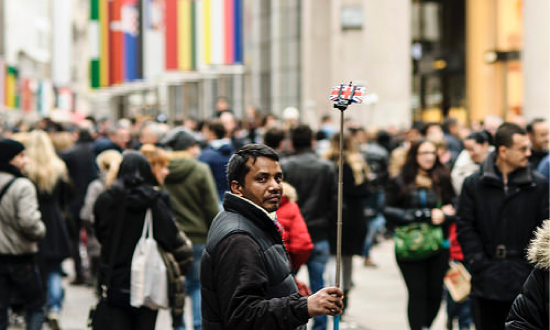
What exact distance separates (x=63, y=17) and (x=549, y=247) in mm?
52137

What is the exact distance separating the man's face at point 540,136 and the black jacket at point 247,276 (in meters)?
5.50

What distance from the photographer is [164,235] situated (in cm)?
723

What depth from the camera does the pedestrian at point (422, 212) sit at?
874 cm

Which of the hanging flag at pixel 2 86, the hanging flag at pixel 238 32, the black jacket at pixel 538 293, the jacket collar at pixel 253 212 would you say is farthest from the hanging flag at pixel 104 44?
the black jacket at pixel 538 293

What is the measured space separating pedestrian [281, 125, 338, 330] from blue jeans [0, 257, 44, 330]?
2.57m

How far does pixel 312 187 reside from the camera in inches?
387

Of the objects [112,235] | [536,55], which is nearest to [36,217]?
[112,235]

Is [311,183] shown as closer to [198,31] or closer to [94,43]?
[198,31]

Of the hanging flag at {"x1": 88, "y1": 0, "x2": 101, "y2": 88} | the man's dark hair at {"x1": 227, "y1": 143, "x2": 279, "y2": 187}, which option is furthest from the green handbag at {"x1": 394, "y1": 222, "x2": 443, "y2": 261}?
the hanging flag at {"x1": 88, "y1": 0, "x2": 101, "y2": 88}

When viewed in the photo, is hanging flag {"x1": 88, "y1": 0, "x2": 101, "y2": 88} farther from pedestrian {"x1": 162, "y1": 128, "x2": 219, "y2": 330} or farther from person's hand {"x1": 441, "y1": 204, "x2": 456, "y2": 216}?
person's hand {"x1": 441, "y1": 204, "x2": 456, "y2": 216}

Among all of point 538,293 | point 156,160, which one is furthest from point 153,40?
point 538,293

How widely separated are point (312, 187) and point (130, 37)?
36.6 meters

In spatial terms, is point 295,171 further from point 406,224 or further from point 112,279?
point 112,279

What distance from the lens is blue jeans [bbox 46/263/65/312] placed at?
1032cm
